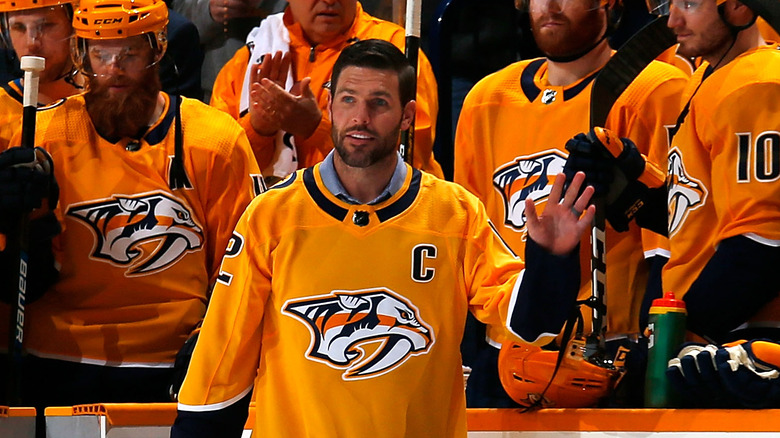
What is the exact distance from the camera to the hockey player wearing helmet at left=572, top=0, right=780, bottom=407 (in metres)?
2.37

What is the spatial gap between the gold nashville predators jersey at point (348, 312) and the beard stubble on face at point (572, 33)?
0.83 meters

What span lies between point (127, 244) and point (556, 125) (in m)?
1.03

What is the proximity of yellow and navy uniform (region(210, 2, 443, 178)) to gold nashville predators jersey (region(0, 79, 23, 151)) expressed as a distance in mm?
595

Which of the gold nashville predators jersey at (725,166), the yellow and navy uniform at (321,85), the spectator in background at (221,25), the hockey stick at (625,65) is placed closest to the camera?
the gold nashville predators jersey at (725,166)

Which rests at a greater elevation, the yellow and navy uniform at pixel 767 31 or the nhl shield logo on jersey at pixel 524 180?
the yellow and navy uniform at pixel 767 31

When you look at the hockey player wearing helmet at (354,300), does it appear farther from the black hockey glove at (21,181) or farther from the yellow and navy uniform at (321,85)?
the yellow and navy uniform at (321,85)

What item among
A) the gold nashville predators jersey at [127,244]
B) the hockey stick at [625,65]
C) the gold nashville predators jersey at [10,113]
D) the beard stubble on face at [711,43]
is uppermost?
the beard stubble on face at [711,43]

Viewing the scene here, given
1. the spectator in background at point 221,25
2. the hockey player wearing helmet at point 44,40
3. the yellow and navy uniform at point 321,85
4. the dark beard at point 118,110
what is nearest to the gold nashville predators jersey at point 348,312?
the dark beard at point 118,110

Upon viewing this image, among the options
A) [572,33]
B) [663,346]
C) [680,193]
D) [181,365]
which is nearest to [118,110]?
[181,365]

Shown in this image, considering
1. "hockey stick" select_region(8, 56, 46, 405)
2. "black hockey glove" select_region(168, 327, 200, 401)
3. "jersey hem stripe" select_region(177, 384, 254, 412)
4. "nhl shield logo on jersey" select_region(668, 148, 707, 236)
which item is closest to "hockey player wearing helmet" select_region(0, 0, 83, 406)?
"hockey stick" select_region(8, 56, 46, 405)

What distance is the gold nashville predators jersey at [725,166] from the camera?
2539mm

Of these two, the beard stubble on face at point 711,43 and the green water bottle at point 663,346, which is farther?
the beard stubble on face at point 711,43

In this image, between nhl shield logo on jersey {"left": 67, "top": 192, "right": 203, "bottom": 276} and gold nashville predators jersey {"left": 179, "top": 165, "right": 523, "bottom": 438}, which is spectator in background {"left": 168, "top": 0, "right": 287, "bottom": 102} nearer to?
nhl shield logo on jersey {"left": 67, "top": 192, "right": 203, "bottom": 276}

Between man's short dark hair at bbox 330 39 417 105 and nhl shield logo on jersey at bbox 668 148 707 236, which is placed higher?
man's short dark hair at bbox 330 39 417 105
